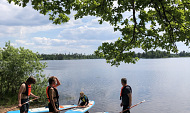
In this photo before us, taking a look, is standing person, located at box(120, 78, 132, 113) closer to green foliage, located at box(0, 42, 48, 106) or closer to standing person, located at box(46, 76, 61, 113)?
standing person, located at box(46, 76, 61, 113)

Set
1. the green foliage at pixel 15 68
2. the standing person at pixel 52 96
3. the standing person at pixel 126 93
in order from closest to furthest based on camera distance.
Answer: the standing person at pixel 52 96 < the standing person at pixel 126 93 < the green foliage at pixel 15 68

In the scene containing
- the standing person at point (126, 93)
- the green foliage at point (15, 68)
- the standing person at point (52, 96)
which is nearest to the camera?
the standing person at point (52, 96)

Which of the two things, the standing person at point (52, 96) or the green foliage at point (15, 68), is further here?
the green foliage at point (15, 68)

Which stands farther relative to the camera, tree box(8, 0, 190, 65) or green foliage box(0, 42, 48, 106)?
green foliage box(0, 42, 48, 106)

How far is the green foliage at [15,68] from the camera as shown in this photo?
14.7 meters

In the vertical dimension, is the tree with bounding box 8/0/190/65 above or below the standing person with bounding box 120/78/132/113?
above

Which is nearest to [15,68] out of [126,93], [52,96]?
[52,96]

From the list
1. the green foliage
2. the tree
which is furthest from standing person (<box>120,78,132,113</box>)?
the green foliage

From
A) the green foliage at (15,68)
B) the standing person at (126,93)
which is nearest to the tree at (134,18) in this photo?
the standing person at (126,93)

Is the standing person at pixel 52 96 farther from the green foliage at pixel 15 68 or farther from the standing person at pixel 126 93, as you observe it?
the green foliage at pixel 15 68

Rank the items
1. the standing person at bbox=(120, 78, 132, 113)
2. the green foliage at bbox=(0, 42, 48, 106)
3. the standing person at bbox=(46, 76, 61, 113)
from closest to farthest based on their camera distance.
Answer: the standing person at bbox=(46, 76, 61, 113) < the standing person at bbox=(120, 78, 132, 113) < the green foliage at bbox=(0, 42, 48, 106)

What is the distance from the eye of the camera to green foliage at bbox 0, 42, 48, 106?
14672mm

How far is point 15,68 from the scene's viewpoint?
14.9m

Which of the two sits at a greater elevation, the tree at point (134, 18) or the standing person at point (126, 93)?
the tree at point (134, 18)
